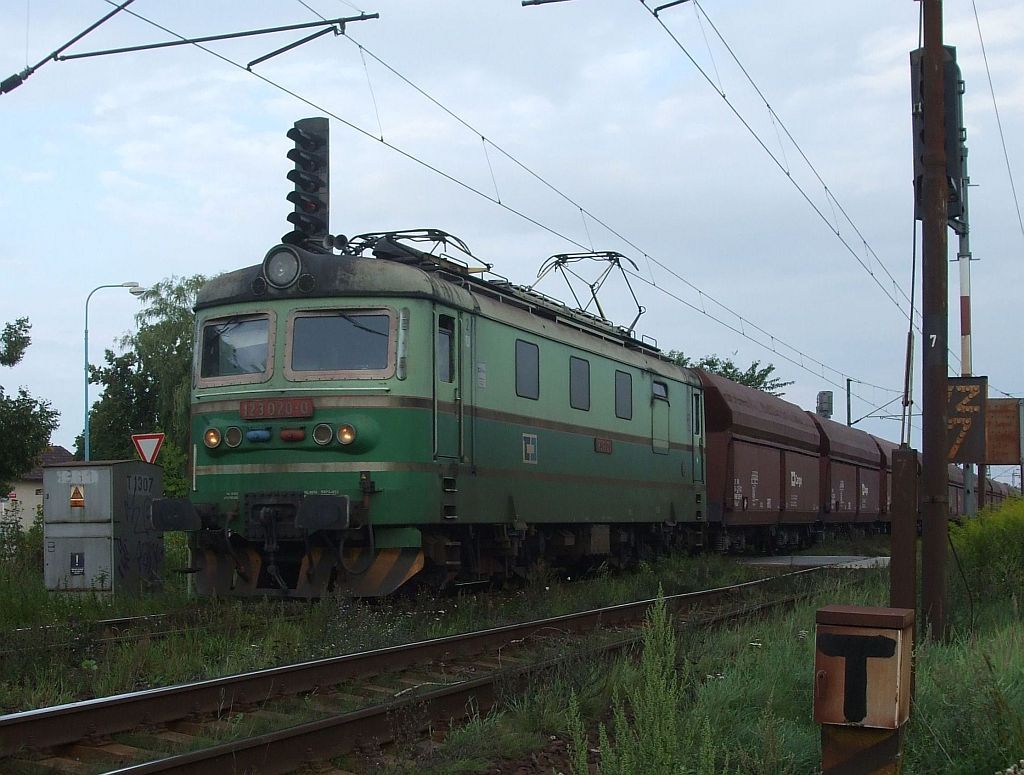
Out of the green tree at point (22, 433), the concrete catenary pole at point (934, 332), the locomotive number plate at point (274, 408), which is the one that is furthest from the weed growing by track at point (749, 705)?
the green tree at point (22, 433)

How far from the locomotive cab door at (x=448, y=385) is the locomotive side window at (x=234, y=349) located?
174 centimetres

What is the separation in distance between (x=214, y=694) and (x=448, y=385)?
5.13 m

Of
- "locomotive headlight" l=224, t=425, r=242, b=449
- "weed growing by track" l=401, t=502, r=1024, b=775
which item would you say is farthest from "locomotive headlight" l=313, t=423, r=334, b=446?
"weed growing by track" l=401, t=502, r=1024, b=775

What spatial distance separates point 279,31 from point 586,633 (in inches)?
268

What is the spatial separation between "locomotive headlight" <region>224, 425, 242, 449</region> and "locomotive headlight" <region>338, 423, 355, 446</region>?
118 centimetres

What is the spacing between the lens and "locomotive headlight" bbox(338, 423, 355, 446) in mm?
11078

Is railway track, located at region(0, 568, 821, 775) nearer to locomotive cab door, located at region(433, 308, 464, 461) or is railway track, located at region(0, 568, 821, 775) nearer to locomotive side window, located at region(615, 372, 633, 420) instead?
locomotive cab door, located at region(433, 308, 464, 461)

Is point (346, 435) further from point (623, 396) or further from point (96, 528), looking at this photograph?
point (623, 396)

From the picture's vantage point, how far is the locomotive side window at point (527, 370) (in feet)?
43.1

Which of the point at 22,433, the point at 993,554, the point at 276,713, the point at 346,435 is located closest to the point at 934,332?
the point at 993,554

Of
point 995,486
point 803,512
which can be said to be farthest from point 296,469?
point 995,486

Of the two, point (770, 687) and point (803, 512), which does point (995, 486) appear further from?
point (770, 687)

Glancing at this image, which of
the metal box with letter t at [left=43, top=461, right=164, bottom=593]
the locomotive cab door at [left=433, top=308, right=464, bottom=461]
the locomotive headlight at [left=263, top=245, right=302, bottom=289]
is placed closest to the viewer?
the locomotive cab door at [left=433, top=308, right=464, bottom=461]

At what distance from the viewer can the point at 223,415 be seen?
1184 cm
